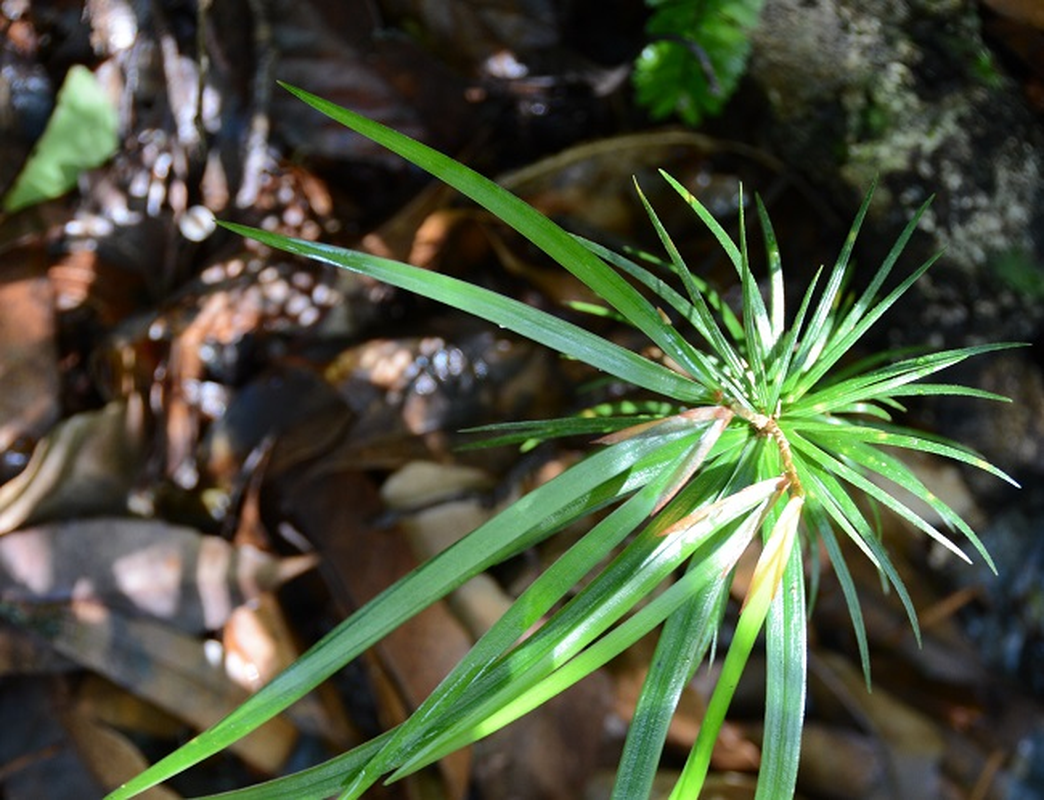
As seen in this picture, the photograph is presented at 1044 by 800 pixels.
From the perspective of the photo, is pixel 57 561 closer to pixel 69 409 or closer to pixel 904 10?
pixel 69 409

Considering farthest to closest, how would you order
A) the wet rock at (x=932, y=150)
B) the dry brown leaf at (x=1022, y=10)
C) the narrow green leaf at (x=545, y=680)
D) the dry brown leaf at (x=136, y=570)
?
the dry brown leaf at (x=136, y=570)
the wet rock at (x=932, y=150)
the dry brown leaf at (x=1022, y=10)
the narrow green leaf at (x=545, y=680)

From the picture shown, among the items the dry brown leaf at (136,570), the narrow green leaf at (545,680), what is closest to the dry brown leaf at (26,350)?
the dry brown leaf at (136,570)

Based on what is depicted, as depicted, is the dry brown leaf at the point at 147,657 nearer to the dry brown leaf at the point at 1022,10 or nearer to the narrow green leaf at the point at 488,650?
the narrow green leaf at the point at 488,650

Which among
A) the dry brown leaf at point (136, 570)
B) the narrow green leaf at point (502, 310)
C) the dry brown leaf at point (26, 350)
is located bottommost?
the dry brown leaf at point (136, 570)

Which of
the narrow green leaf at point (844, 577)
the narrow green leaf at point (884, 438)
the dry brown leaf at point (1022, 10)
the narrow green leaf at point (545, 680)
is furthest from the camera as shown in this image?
the dry brown leaf at point (1022, 10)

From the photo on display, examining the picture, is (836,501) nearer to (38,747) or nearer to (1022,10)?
(1022,10)

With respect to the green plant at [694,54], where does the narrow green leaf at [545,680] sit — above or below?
below
